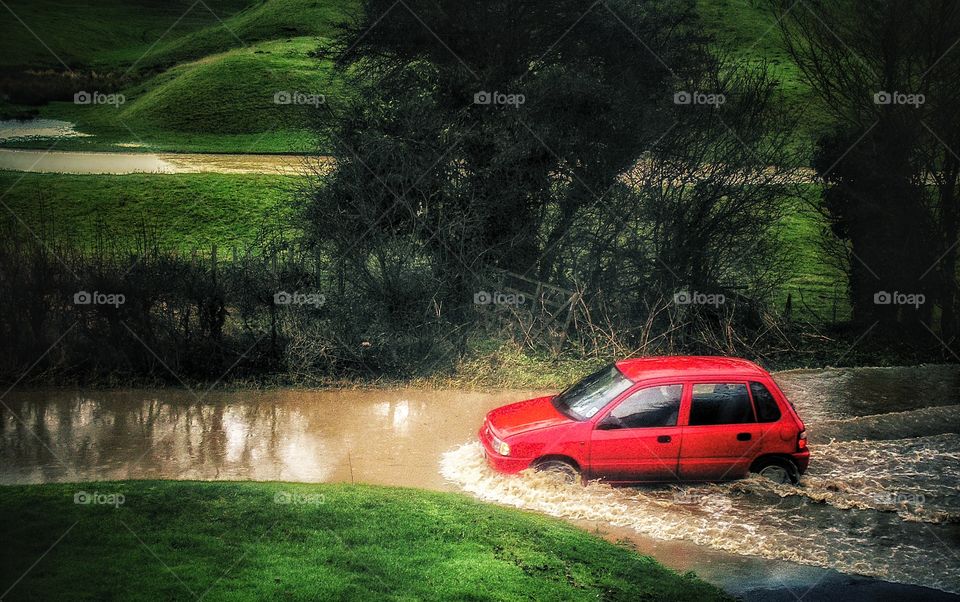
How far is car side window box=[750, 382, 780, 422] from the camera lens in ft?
42.9

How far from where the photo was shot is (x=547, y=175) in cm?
2166

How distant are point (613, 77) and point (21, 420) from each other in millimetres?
14561

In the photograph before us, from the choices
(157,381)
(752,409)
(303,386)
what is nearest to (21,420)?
(157,381)

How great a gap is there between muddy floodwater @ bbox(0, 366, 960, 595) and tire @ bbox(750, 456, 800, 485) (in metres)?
0.14

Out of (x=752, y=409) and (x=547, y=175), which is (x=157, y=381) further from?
(x=752, y=409)

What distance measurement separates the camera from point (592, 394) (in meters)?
13.7
